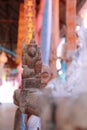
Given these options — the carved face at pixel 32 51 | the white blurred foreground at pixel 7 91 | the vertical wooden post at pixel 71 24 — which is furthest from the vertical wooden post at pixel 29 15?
the white blurred foreground at pixel 7 91

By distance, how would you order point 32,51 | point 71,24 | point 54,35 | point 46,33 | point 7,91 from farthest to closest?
point 7,91 < point 54,35 < point 46,33 < point 71,24 < point 32,51

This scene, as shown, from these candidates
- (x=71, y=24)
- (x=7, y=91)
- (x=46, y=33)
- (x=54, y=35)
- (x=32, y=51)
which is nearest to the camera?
(x=32, y=51)

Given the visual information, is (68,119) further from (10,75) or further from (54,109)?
(10,75)

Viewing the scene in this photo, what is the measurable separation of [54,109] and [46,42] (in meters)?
5.52

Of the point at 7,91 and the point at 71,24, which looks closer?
the point at 71,24

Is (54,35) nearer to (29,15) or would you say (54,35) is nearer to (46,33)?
(46,33)

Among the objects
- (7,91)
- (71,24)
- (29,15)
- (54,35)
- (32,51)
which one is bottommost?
(7,91)

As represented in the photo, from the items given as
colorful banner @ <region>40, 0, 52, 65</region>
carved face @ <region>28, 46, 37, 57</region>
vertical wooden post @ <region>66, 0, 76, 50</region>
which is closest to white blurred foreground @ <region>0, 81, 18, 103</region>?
colorful banner @ <region>40, 0, 52, 65</region>

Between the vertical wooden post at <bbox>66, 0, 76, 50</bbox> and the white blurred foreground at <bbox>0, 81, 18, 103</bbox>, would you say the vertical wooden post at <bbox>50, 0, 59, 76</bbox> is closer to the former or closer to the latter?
the vertical wooden post at <bbox>66, 0, 76, 50</bbox>

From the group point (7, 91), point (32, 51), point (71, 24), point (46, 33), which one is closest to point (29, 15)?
point (46, 33)

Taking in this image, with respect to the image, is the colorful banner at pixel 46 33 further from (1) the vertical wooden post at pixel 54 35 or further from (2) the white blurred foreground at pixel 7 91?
(2) the white blurred foreground at pixel 7 91

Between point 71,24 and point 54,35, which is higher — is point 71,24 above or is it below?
above

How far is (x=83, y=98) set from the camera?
3.11 ft

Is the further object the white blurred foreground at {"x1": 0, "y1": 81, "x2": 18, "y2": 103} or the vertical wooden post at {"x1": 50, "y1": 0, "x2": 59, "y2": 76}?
the white blurred foreground at {"x1": 0, "y1": 81, "x2": 18, "y2": 103}
